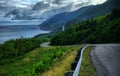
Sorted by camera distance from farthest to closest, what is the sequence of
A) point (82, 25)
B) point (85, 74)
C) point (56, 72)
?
point (82, 25), point (56, 72), point (85, 74)

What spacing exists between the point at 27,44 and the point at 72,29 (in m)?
23.7

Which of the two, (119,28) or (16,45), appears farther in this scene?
(16,45)

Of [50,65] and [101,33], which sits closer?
[50,65]

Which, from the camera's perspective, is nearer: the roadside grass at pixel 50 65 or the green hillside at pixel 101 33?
the roadside grass at pixel 50 65

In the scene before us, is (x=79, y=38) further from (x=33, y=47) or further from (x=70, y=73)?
(x=70, y=73)

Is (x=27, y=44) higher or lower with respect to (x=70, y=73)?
lower

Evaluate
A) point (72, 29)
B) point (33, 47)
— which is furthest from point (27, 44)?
point (72, 29)

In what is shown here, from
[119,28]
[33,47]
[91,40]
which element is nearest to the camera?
[119,28]

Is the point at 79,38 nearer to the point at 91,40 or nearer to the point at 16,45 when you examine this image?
the point at 91,40

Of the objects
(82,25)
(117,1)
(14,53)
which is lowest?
(14,53)

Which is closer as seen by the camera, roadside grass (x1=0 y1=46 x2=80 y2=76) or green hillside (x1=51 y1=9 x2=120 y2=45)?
roadside grass (x1=0 y1=46 x2=80 y2=76)

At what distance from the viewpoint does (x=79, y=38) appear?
111812 mm

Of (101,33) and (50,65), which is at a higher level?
(50,65)

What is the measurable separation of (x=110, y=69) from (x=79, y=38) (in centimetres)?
9170
